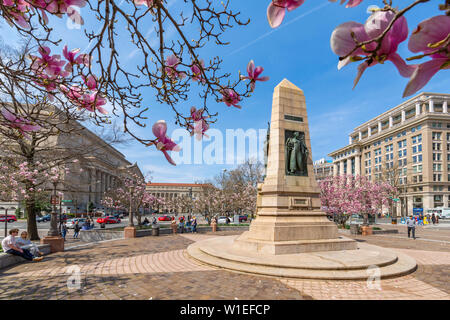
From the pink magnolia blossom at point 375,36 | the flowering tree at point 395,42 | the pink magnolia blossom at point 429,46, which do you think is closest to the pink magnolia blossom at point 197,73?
the flowering tree at point 395,42

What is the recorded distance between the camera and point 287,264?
7.86 meters

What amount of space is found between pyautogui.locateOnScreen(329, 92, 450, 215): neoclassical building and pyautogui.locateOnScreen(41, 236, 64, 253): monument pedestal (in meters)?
61.8

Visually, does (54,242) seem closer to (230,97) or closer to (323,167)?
(230,97)

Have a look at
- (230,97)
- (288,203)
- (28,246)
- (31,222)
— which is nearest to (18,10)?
(230,97)

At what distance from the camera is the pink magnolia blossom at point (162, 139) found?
1998mm

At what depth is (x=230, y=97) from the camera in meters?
3.14

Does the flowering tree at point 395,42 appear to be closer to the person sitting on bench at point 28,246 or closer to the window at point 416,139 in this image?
the person sitting on bench at point 28,246

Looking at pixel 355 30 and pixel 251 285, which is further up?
pixel 355 30

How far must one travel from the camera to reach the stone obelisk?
10.0 meters

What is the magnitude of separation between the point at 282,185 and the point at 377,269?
4527 mm

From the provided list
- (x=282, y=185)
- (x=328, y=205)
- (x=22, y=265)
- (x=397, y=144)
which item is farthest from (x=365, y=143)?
(x=22, y=265)

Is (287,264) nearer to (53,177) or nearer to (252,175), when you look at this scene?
(53,177)

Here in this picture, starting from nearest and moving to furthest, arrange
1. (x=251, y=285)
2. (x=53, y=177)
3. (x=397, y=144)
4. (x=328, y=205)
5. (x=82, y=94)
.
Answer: (x=82, y=94)
(x=251, y=285)
(x=53, y=177)
(x=328, y=205)
(x=397, y=144)
